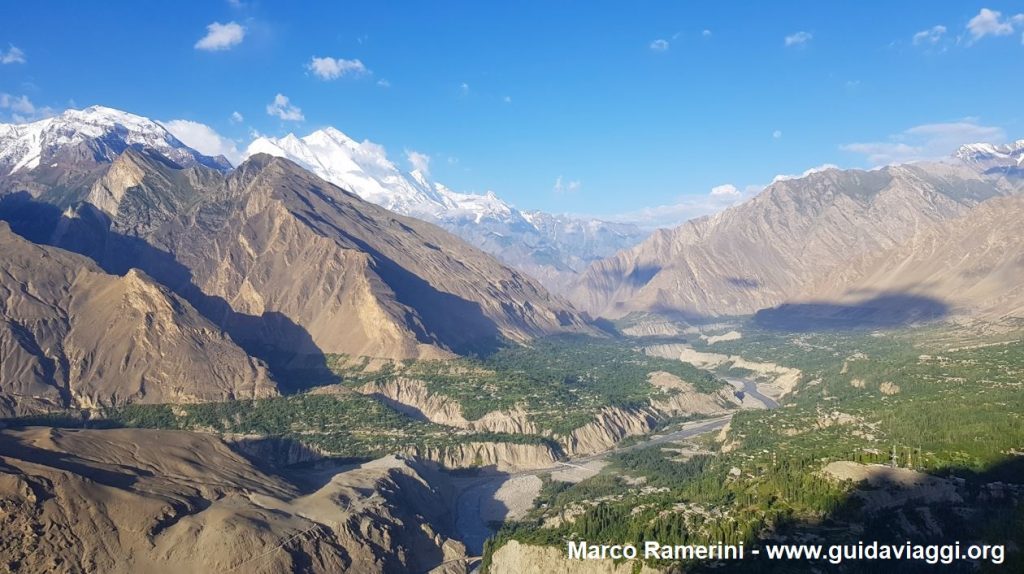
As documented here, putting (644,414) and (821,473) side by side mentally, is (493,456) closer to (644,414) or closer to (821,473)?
(644,414)

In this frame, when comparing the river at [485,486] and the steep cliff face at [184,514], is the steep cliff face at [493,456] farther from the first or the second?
the steep cliff face at [184,514]

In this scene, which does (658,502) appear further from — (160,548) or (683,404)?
(683,404)

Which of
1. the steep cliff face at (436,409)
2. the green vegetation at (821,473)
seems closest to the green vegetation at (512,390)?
the steep cliff face at (436,409)

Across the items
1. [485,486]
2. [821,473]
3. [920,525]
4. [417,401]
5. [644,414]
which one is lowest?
[485,486]

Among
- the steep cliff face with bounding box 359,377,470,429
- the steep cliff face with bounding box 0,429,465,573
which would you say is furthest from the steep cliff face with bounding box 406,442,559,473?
the steep cliff face with bounding box 0,429,465,573

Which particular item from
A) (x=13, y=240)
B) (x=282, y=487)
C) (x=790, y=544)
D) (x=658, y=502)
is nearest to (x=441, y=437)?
(x=282, y=487)

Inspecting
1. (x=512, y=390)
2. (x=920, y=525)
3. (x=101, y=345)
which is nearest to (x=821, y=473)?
(x=920, y=525)
